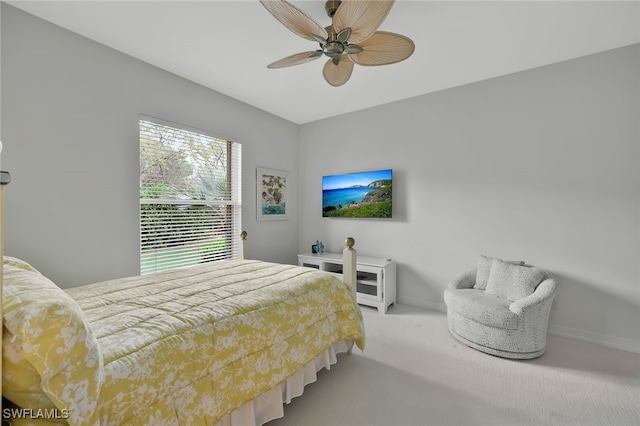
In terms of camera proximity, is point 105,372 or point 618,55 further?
point 618,55

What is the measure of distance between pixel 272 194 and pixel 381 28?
253cm

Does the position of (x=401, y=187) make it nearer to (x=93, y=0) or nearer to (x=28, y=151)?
(x=93, y=0)

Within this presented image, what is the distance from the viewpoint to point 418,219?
3.49 m

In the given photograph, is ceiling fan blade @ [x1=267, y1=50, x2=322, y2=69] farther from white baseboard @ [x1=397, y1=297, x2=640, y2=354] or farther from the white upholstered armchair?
white baseboard @ [x1=397, y1=297, x2=640, y2=354]

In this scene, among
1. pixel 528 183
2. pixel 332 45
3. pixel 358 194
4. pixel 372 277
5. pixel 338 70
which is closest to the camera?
pixel 332 45

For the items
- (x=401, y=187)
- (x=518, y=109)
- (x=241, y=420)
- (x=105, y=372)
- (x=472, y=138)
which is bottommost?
(x=241, y=420)

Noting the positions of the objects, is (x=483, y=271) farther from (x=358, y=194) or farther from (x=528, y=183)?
(x=358, y=194)

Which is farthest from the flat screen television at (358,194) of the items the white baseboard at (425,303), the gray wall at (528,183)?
the white baseboard at (425,303)

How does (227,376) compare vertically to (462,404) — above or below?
above

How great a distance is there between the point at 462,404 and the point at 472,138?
2625 millimetres

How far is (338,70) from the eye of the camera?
2.20 meters

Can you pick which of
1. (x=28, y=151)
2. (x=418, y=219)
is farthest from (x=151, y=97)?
(x=418, y=219)

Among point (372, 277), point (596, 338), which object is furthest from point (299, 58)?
point (596, 338)

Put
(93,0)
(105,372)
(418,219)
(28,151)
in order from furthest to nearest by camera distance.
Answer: (418,219)
(28,151)
(93,0)
(105,372)
